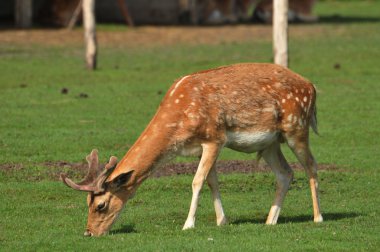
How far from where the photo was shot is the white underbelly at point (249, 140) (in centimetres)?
1148

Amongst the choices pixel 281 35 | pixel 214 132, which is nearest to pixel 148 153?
pixel 214 132

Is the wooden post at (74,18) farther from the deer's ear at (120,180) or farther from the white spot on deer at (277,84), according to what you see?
the deer's ear at (120,180)

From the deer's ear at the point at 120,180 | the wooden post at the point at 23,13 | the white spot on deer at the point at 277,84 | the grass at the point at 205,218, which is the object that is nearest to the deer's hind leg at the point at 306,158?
the grass at the point at 205,218

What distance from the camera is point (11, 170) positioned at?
1466 cm

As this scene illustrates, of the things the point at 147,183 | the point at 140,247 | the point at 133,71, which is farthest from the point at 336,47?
the point at 140,247

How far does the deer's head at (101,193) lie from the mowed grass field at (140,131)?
0.82 feet

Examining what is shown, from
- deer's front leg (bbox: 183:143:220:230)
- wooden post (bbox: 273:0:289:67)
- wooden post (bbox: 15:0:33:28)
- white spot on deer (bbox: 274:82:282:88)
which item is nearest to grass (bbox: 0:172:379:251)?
deer's front leg (bbox: 183:143:220:230)

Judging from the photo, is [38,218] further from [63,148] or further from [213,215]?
[63,148]

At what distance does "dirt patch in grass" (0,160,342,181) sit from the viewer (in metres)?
14.4

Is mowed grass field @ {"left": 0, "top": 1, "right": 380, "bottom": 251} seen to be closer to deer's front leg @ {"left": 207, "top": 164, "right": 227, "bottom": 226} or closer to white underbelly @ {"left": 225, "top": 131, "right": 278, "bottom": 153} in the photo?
deer's front leg @ {"left": 207, "top": 164, "right": 227, "bottom": 226}

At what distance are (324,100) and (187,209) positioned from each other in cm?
928

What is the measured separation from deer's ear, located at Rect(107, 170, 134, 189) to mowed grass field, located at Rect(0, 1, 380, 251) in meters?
0.53

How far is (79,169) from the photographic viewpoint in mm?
14797

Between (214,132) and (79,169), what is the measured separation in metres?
4.10
